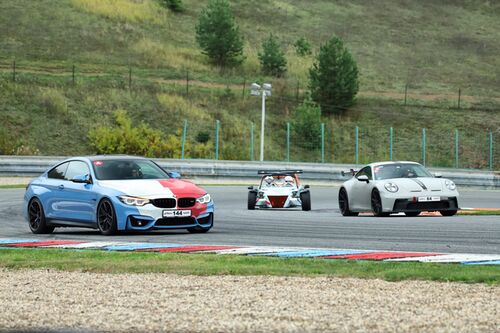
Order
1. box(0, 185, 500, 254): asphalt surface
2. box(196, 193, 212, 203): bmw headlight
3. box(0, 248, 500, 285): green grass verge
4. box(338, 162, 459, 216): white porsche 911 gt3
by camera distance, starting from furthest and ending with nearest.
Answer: box(338, 162, 459, 216): white porsche 911 gt3
box(196, 193, 212, 203): bmw headlight
box(0, 185, 500, 254): asphalt surface
box(0, 248, 500, 285): green grass verge

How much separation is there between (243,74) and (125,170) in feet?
206

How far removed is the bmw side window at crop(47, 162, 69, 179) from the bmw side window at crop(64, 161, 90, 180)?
0.13 m

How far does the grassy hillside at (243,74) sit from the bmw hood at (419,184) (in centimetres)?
2857

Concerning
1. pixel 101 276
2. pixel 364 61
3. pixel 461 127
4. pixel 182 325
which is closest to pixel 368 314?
pixel 182 325

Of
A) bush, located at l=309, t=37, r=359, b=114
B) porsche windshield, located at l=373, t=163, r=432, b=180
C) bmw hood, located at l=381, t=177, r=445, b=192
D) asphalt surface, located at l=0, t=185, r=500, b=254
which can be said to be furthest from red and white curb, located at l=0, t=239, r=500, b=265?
bush, located at l=309, t=37, r=359, b=114

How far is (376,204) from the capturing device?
923 inches

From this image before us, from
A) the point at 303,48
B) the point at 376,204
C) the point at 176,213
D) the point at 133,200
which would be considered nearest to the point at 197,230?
the point at 176,213

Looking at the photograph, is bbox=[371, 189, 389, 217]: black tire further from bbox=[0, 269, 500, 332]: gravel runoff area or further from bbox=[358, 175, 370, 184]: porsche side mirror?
bbox=[0, 269, 500, 332]: gravel runoff area

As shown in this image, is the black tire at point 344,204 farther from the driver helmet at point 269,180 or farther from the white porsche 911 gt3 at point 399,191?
the driver helmet at point 269,180

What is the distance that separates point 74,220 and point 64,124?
132 feet

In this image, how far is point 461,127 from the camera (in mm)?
69875

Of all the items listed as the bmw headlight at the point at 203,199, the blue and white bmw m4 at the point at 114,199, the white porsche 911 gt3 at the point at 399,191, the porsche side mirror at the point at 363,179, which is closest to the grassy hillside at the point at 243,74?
the white porsche 911 gt3 at the point at 399,191

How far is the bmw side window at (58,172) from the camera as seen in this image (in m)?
19.6

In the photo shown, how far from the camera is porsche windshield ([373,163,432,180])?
78.1 ft
